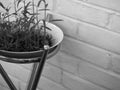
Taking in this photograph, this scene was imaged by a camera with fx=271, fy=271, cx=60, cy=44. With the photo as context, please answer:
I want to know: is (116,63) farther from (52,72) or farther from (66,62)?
(52,72)

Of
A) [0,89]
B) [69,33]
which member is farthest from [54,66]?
[0,89]

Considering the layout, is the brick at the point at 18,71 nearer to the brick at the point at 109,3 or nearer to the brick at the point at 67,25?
the brick at the point at 67,25

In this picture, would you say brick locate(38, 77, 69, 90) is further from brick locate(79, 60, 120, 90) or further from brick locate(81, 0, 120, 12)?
brick locate(81, 0, 120, 12)

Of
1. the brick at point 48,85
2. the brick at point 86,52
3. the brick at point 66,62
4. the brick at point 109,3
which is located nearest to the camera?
the brick at point 109,3

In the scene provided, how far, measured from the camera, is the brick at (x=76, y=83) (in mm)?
1203

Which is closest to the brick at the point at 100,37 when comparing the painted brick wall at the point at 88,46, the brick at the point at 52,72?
A: the painted brick wall at the point at 88,46

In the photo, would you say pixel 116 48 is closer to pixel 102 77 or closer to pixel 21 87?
pixel 102 77

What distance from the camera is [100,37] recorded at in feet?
3.46

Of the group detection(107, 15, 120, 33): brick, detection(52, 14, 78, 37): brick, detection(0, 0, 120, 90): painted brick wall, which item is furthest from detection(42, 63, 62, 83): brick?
detection(107, 15, 120, 33): brick

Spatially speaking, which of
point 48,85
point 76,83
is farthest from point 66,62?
point 48,85

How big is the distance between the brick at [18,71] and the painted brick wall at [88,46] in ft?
0.55

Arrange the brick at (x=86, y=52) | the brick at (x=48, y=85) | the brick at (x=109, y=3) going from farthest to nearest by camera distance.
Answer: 1. the brick at (x=48, y=85)
2. the brick at (x=86, y=52)
3. the brick at (x=109, y=3)

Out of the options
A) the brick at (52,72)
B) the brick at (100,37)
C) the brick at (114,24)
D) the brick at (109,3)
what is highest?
the brick at (109,3)

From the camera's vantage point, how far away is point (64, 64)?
124 cm
